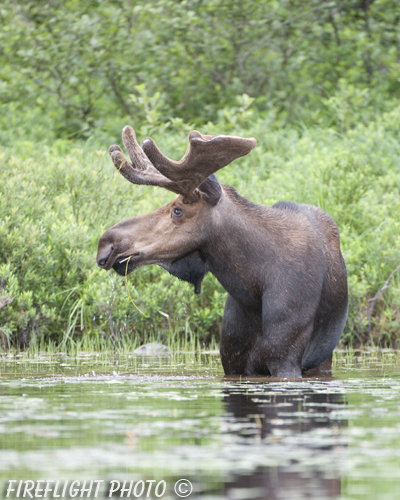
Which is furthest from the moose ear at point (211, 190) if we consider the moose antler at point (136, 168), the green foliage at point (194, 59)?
the green foliage at point (194, 59)

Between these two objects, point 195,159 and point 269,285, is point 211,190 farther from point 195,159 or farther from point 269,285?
point 269,285

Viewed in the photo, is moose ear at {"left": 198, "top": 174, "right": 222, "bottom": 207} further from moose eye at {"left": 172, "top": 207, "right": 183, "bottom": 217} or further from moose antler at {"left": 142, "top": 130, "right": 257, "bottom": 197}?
moose eye at {"left": 172, "top": 207, "right": 183, "bottom": 217}

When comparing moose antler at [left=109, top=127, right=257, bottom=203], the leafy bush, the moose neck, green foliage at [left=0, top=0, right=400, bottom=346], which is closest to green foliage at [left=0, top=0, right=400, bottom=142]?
green foliage at [left=0, top=0, right=400, bottom=346]

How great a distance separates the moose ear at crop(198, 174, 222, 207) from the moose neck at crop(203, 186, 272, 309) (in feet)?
0.20

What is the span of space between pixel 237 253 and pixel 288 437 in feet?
7.93

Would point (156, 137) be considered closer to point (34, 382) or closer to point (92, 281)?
point (92, 281)

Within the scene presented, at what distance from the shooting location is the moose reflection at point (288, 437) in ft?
9.96

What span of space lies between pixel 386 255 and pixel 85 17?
867cm

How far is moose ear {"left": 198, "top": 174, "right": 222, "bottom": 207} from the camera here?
6.00 m

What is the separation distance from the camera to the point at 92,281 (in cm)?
901

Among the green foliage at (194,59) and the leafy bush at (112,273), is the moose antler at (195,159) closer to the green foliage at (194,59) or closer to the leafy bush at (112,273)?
the leafy bush at (112,273)

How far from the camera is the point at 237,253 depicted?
6.06m

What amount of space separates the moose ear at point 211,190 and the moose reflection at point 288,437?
1.30m

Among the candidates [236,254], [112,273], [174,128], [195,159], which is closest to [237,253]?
[236,254]
